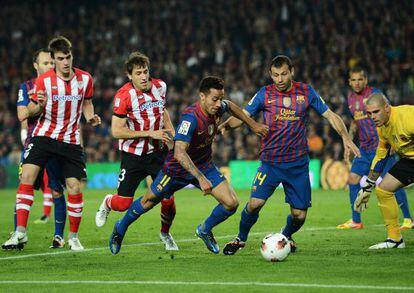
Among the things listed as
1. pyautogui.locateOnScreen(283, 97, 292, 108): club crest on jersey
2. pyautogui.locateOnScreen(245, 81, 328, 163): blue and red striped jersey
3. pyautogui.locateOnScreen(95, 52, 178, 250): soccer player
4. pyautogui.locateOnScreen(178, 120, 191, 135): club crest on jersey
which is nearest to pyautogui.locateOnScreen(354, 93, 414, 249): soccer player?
pyautogui.locateOnScreen(245, 81, 328, 163): blue and red striped jersey

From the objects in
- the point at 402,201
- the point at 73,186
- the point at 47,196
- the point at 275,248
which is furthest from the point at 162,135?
the point at 47,196

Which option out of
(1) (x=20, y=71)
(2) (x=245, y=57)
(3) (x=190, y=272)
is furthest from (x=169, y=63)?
(3) (x=190, y=272)

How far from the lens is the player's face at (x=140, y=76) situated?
1066cm

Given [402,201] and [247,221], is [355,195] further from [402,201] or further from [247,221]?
[247,221]

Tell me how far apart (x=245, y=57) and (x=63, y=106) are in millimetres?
20181

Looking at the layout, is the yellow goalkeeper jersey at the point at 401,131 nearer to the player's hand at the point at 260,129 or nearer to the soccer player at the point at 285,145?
the soccer player at the point at 285,145

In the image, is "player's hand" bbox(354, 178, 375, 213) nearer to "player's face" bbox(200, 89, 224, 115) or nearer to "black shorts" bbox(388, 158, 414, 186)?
"black shorts" bbox(388, 158, 414, 186)

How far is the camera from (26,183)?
36.0 ft

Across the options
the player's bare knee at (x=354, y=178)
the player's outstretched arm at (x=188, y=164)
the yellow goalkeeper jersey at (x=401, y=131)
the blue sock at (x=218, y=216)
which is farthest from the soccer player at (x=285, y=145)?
the player's bare knee at (x=354, y=178)

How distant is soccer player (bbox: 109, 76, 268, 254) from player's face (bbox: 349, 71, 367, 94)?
3.81 metres

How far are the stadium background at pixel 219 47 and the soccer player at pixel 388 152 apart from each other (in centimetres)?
1448

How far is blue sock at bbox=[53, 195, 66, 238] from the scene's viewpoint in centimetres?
1151

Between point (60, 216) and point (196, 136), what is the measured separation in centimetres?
268

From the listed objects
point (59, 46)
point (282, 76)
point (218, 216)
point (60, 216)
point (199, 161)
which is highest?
point (59, 46)
